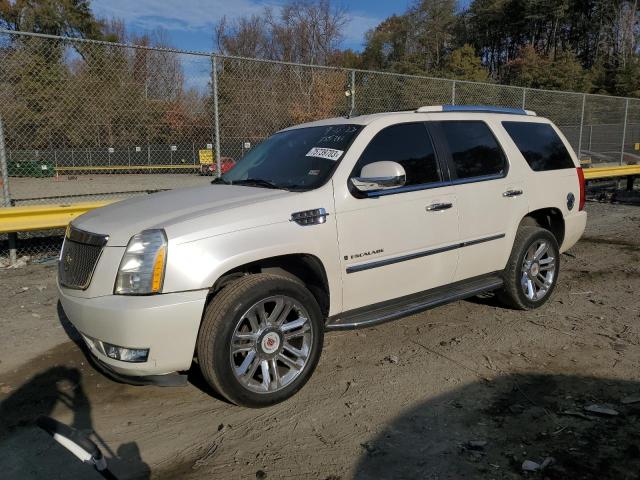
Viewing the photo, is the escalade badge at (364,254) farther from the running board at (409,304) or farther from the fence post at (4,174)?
the fence post at (4,174)

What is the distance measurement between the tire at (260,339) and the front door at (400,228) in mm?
426

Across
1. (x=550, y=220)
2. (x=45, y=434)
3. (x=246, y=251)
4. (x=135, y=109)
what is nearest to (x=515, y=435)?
(x=246, y=251)

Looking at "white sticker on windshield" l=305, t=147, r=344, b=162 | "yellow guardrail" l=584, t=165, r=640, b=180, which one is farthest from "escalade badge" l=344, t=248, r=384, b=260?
"yellow guardrail" l=584, t=165, r=640, b=180

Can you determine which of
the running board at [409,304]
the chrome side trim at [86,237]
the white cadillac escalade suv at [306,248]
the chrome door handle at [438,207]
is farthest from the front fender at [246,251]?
the chrome door handle at [438,207]

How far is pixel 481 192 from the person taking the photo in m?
4.45

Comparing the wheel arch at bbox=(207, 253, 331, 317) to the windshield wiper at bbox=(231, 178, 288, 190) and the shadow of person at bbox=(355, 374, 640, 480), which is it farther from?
the shadow of person at bbox=(355, 374, 640, 480)

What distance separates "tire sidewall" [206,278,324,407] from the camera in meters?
3.07

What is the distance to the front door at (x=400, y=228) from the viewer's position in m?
3.67

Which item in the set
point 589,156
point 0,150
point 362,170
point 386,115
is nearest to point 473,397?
point 362,170

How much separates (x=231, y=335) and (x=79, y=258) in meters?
1.15

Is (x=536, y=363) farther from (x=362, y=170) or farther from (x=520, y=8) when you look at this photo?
(x=520, y=8)

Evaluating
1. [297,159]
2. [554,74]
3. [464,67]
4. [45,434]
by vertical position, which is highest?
[464,67]

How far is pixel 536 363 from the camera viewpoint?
153 inches

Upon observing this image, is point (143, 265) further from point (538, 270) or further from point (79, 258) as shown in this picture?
point (538, 270)
